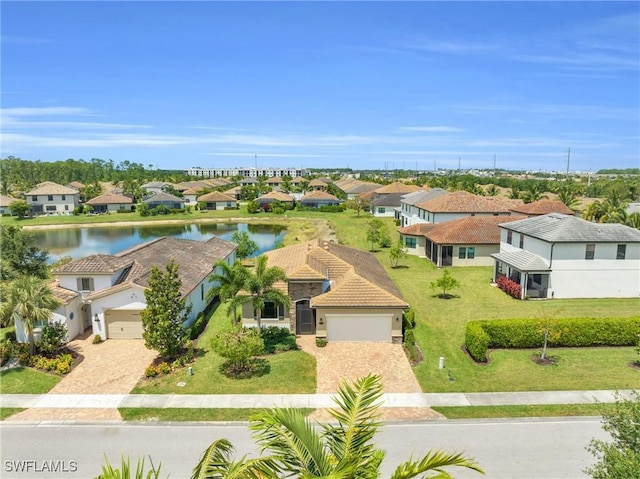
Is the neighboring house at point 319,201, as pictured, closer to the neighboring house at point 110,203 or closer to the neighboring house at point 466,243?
the neighboring house at point 110,203

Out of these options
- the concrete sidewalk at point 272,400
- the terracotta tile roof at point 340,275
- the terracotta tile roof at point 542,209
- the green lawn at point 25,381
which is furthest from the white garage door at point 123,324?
the terracotta tile roof at point 542,209

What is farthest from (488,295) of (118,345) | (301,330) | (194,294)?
(118,345)

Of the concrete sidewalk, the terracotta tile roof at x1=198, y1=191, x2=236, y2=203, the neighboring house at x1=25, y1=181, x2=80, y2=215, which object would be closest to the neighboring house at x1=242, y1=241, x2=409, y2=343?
the concrete sidewalk

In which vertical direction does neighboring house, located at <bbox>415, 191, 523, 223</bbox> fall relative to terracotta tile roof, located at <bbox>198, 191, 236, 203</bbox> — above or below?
above

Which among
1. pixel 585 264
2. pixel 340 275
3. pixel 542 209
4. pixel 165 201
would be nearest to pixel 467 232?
pixel 585 264

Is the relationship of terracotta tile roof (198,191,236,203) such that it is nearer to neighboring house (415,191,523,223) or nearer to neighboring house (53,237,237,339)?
neighboring house (415,191,523,223)

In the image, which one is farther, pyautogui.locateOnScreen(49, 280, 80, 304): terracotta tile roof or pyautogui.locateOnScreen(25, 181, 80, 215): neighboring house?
pyautogui.locateOnScreen(25, 181, 80, 215): neighboring house
